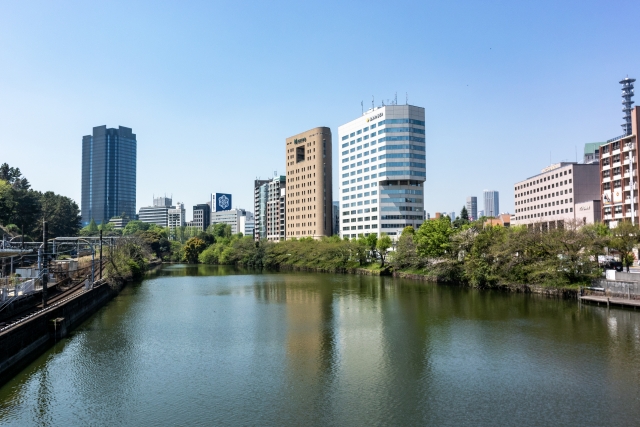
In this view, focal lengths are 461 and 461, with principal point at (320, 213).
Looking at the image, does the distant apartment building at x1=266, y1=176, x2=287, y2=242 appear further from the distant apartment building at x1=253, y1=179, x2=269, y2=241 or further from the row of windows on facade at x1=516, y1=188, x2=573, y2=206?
the row of windows on facade at x1=516, y1=188, x2=573, y2=206

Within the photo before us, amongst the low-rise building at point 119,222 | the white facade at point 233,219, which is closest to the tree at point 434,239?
the white facade at point 233,219

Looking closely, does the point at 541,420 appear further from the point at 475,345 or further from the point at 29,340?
the point at 29,340

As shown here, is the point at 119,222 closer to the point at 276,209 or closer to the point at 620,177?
the point at 276,209

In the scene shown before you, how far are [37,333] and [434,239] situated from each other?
1595 inches

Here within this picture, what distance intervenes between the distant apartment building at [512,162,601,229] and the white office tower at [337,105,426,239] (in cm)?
2177

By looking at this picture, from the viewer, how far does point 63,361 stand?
20219mm

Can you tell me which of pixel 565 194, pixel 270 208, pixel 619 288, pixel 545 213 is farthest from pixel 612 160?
pixel 270 208

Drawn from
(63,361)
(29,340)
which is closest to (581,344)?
(63,361)

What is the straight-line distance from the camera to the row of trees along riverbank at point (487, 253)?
120 feet

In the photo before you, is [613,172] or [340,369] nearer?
[340,369]

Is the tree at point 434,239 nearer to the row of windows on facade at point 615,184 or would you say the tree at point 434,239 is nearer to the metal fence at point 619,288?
the metal fence at point 619,288

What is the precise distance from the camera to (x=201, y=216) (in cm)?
19075

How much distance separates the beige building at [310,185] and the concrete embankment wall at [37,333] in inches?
2823

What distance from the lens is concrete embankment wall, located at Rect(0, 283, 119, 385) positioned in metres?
18.0
